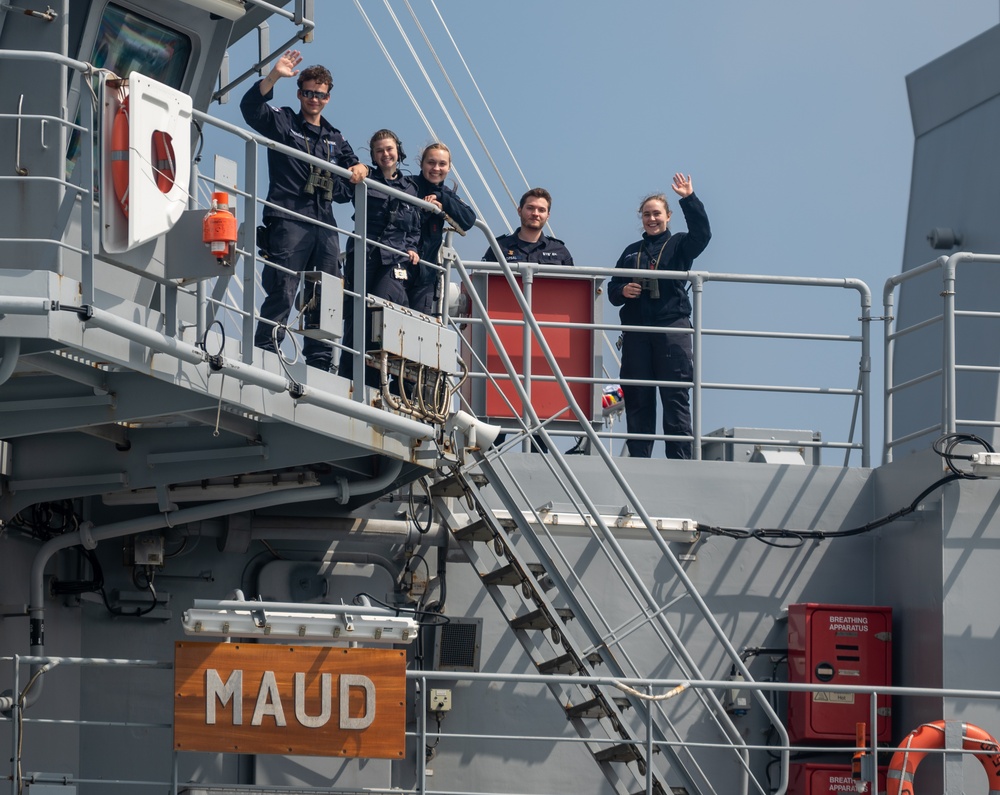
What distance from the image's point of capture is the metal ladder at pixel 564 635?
1158 centimetres

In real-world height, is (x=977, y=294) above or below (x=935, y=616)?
above

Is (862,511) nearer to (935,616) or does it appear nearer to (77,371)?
(935,616)

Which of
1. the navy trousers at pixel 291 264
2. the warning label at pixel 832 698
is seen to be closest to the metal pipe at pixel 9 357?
the navy trousers at pixel 291 264

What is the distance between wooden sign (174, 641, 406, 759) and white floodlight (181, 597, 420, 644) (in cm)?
11

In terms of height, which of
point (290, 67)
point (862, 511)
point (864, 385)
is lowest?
point (862, 511)

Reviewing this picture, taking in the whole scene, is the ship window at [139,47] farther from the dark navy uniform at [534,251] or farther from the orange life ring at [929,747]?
the orange life ring at [929,747]

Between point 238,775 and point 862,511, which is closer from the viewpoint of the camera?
point 238,775

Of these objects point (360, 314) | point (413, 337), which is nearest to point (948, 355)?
point (413, 337)

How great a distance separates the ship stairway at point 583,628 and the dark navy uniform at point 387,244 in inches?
48.3

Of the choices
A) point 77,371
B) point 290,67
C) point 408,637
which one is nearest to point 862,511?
point 408,637

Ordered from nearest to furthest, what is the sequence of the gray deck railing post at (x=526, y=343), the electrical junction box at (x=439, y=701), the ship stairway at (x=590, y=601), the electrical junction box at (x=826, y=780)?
the ship stairway at (x=590, y=601), the electrical junction box at (x=439, y=701), the electrical junction box at (x=826, y=780), the gray deck railing post at (x=526, y=343)

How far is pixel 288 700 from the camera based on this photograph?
10078mm

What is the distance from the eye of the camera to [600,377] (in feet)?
45.3

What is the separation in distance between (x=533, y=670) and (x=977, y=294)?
17.0ft
